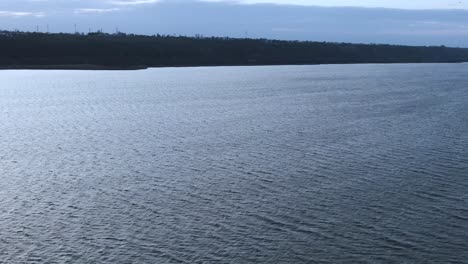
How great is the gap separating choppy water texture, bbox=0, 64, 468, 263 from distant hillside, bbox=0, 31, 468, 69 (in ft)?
149

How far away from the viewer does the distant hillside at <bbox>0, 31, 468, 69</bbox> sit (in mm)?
82562

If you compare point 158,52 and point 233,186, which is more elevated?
point 158,52

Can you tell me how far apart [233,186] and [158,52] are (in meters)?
81.0

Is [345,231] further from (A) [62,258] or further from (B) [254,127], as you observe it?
(B) [254,127]

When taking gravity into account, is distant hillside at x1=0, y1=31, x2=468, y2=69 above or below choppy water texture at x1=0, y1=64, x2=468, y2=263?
above

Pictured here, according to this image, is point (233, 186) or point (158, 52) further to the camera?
point (158, 52)

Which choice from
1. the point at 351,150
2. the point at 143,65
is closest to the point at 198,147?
the point at 351,150

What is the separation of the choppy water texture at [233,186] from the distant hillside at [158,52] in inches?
1786

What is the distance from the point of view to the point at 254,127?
31.6 m

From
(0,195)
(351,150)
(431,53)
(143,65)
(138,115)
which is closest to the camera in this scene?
(0,195)

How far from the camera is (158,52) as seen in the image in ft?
320

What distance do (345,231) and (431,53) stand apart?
14978cm

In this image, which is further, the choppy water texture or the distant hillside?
the distant hillside

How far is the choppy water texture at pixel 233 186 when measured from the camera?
13.4 metres
